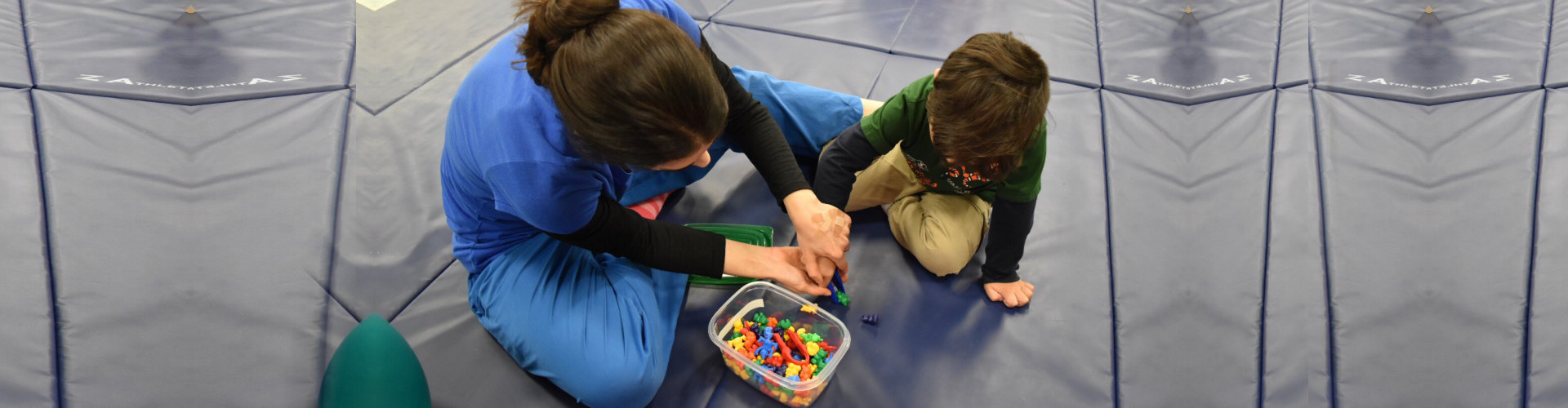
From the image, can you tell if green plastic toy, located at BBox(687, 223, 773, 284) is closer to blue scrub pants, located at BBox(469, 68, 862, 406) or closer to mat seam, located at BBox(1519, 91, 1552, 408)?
blue scrub pants, located at BBox(469, 68, 862, 406)

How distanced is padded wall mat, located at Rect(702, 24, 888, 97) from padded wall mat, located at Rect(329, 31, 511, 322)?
60 centimetres

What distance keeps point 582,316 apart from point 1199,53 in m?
1.09

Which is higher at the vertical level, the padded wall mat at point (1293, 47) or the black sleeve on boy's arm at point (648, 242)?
the padded wall mat at point (1293, 47)

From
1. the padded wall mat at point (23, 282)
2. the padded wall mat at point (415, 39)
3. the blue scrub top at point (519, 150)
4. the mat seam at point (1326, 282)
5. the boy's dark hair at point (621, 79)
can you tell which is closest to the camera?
the padded wall mat at point (23, 282)

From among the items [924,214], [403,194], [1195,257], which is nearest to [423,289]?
[403,194]

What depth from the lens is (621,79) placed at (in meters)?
0.71

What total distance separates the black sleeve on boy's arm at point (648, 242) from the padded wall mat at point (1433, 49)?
97 cm

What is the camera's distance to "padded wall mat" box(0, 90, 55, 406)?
596 millimetres

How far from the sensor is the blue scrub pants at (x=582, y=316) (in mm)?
1083

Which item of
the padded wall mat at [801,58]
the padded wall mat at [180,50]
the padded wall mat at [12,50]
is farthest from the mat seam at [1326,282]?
the padded wall mat at [12,50]

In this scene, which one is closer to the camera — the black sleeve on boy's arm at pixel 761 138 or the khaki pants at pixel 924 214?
A: the black sleeve on boy's arm at pixel 761 138

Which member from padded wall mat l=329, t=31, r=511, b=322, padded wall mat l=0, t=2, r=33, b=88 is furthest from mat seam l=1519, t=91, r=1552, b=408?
padded wall mat l=0, t=2, r=33, b=88

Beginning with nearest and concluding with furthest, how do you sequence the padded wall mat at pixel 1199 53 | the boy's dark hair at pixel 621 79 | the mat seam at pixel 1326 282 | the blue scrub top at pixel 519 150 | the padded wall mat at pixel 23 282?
the padded wall mat at pixel 23 282 → the boy's dark hair at pixel 621 79 → the blue scrub top at pixel 519 150 → the mat seam at pixel 1326 282 → the padded wall mat at pixel 1199 53

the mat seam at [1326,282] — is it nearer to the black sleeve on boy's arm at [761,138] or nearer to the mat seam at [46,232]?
the black sleeve on boy's arm at [761,138]
